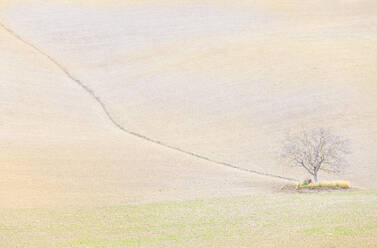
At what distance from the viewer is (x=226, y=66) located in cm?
4184

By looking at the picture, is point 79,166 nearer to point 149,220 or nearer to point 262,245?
point 149,220

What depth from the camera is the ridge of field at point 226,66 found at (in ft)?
104

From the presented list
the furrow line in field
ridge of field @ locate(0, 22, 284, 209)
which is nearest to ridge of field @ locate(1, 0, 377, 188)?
the furrow line in field

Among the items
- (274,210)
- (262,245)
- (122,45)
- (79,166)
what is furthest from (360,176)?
(122,45)

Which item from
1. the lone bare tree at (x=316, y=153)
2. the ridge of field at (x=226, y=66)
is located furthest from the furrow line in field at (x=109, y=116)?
the lone bare tree at (x=316, y=153)

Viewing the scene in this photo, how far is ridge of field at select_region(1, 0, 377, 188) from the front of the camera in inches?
1244

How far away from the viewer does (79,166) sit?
25.3 meters

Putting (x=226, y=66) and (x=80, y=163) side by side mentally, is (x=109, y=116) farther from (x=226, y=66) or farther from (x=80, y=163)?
(x=80, y=163)

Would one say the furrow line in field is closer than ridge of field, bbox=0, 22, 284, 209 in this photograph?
No

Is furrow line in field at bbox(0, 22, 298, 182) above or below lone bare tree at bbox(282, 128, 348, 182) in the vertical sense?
below

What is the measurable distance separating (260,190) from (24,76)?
22.3 meters

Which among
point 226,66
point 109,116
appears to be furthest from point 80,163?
point 226,66

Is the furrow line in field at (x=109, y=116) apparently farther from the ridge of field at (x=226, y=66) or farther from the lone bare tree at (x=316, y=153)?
the lone bare tree at (x=316, y=153)

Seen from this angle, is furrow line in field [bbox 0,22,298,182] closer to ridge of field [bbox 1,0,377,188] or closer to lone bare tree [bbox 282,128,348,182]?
ridge of field [bbox 1,0,377,188]
